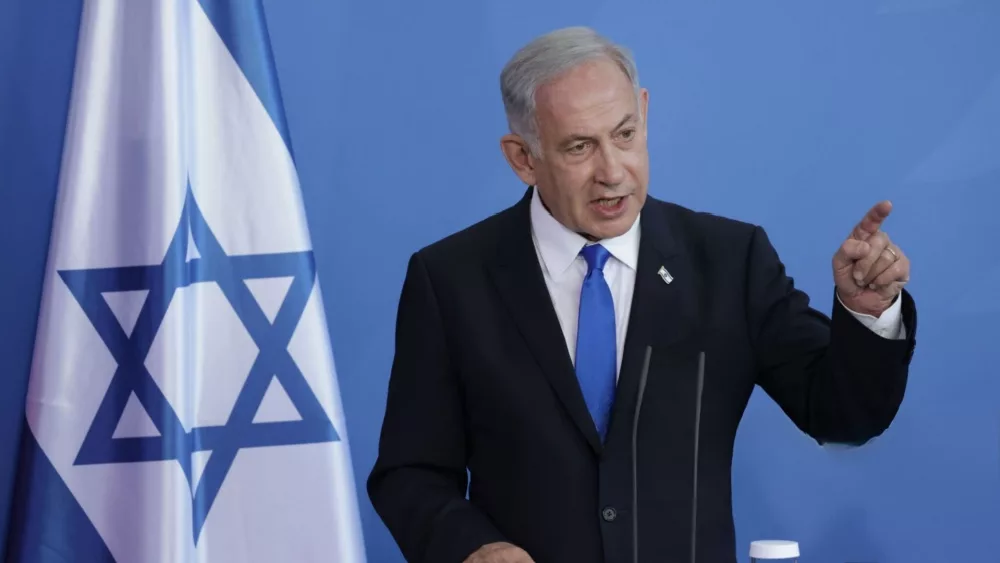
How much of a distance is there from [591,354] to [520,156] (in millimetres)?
349

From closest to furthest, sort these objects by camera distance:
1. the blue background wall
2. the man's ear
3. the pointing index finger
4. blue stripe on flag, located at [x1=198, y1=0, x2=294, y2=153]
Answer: the pointing index finger
the man's ear
blue stripe on flag, located at [x1=198, y1=0, x2=294, y2=153]
the blue background wall

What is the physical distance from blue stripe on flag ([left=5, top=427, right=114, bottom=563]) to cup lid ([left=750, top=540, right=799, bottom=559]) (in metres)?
1.29

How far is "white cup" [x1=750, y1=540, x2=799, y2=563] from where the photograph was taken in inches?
95.0

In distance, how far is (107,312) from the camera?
2.27m

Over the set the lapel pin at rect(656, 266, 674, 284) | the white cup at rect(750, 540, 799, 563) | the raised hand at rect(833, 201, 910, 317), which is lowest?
the white cup at rect(750, 540, 799, 563)

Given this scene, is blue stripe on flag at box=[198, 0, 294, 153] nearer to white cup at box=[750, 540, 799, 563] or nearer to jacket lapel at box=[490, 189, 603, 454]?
jacket lapel at box=[490, 189, 603, 454]

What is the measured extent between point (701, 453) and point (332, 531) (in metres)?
1.01

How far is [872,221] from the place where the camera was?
130 cm

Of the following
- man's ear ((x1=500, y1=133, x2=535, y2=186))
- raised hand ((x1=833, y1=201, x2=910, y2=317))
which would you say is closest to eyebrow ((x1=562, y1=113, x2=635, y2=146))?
man's ear ((x1=500, y1=133, x2=535, y2=186))

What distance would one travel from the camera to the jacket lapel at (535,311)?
4.92 ft

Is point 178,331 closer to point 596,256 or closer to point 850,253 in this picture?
point 596,256

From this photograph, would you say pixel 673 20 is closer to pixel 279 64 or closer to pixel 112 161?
pixel 279 64

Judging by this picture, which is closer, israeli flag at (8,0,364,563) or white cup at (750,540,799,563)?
israeli flag at (8,0,364,563)

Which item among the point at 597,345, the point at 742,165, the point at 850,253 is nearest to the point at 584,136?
the point at 597,345
